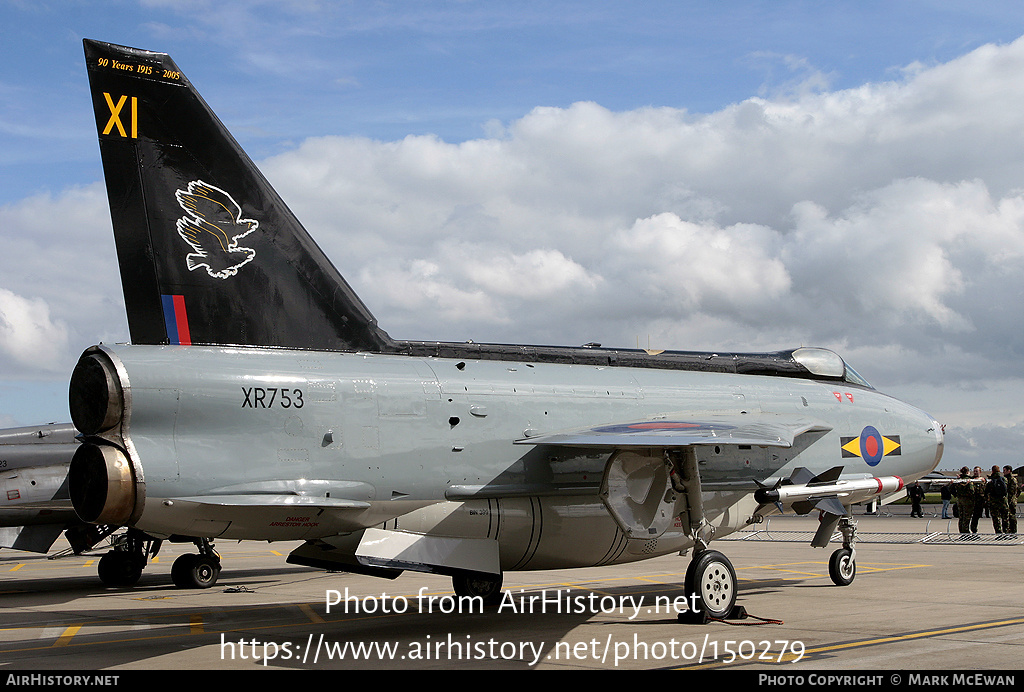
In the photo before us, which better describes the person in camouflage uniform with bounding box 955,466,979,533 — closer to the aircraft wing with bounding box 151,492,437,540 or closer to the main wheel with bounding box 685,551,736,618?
the main wheel with bounding box 685,551,736,618

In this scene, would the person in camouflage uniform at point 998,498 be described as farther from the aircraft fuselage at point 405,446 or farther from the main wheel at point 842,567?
the aircraft fuselage at point 405,446

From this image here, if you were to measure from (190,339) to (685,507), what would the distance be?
5743 mm

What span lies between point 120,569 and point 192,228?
1010cm

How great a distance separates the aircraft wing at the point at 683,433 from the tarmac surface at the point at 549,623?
1.93 metres

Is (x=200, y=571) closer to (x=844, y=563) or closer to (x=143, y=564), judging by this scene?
(x=143, y=564)

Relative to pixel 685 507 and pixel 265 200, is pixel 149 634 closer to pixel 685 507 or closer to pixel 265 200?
pixel 265 200

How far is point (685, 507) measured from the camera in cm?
1095

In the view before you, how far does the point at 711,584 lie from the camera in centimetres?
1054

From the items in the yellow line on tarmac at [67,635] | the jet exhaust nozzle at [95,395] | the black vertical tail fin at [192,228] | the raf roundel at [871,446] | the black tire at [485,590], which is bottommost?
the black tire at [485,590]

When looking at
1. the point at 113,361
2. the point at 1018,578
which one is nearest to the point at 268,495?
the point at 113,361

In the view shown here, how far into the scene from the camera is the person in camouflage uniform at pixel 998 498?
23.0 m

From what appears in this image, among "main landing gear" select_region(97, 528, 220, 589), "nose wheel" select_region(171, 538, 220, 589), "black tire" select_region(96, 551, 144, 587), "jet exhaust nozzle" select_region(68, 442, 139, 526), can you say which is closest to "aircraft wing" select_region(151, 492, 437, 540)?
"jet exhaust nozzle" select_region(68, 442, 139, 526)

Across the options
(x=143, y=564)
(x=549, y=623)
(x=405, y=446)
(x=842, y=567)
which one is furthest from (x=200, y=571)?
(x=842, y=567)

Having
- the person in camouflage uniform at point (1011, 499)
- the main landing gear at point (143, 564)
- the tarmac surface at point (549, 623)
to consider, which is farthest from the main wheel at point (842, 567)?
the person in camouflage uniform at point (1011, 499)
